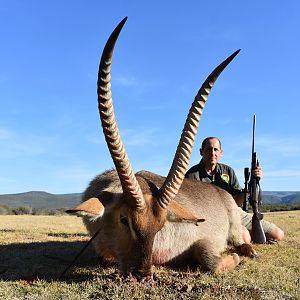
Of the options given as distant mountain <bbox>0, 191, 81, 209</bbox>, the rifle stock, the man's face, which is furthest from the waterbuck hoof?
distant mountain <bbox>0, 191, 81, 209</bbox>

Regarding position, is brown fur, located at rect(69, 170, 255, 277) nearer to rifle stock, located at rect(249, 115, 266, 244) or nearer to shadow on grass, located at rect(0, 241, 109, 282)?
shadow on grass, located at rect(0, 241, 109, 282)

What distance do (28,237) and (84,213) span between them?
6.95m

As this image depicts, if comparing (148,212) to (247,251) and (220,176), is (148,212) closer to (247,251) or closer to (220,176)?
(247,251)

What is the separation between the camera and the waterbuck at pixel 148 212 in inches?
221

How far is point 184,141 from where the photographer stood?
6.42 metres

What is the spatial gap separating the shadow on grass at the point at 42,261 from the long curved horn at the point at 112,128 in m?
1.51

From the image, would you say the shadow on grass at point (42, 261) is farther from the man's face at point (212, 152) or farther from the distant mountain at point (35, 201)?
the distant mountain at point (35, 201)

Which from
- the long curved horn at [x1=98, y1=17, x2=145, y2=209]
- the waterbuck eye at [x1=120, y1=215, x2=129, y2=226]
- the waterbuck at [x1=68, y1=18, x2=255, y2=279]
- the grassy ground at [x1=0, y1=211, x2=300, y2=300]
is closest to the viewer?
A: the long curved horn at [x1=98, y1=17, x2=145, y2=209]

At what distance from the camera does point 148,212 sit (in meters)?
5.84

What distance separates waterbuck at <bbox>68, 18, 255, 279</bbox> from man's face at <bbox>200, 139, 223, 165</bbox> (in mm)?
2266

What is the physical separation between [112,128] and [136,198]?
0.92m

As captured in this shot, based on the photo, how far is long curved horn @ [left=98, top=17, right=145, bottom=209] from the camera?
4736 mm

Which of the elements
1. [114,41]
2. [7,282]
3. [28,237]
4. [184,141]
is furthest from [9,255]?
[114,41]

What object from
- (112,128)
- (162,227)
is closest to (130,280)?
(162,227)
